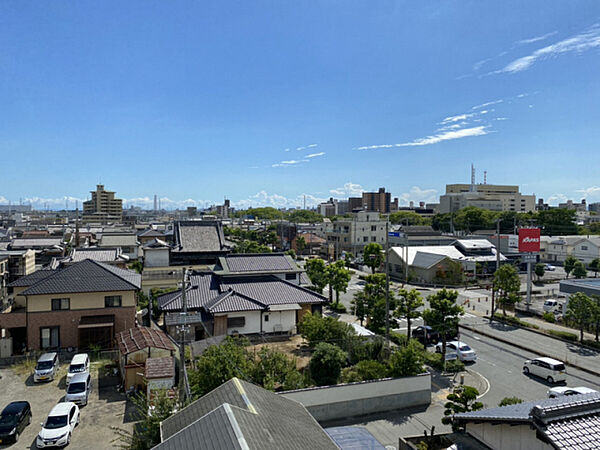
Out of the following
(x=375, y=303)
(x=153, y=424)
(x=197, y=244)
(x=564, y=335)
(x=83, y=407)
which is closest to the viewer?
(x=153, y=424)

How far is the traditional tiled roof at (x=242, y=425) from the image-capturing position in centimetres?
797

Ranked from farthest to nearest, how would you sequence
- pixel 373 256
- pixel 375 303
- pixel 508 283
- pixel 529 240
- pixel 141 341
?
pixel 373 256 → pixel 529 240 → pixel 508 283 → pixel 375 303 → pixel 141 341

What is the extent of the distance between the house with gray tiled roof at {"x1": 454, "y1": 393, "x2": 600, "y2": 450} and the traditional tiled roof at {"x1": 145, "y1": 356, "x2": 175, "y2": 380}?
12.6m

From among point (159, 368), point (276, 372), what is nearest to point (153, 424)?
point (276, 372)

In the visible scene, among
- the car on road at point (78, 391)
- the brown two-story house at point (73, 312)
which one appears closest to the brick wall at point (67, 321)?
the brown two-story house at point (73, 312)

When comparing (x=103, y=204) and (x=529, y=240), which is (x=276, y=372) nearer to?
(x=529, y=240)

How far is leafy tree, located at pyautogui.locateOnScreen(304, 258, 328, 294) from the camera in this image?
35.8 metres

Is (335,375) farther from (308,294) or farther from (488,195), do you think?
(488,195)

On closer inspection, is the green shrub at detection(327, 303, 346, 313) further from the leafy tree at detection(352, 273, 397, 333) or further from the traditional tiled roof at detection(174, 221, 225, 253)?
the traditional tiled roof at detection(174, 221, 225, 253)

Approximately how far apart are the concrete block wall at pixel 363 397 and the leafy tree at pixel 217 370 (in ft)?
7.39

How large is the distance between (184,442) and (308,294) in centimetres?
2033

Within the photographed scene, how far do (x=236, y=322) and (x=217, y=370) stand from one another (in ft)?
36.5

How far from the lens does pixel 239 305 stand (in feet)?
84.7

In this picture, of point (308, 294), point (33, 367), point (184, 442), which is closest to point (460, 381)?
point (308, 294)
